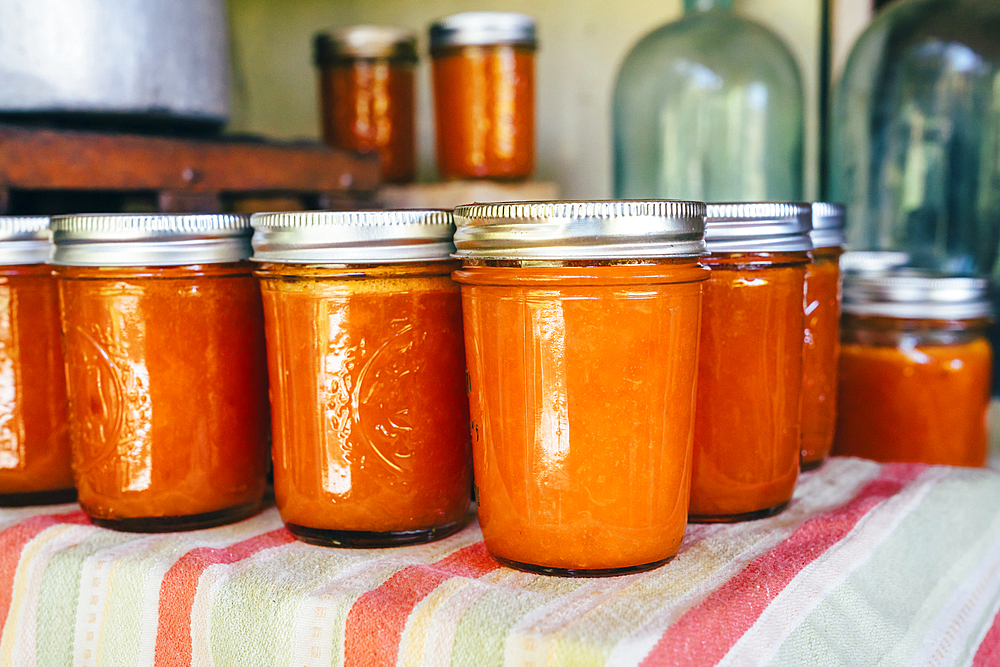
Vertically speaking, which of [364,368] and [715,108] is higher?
[715,108]

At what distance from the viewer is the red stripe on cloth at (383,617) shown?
0.45 m

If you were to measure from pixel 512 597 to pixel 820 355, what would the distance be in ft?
1.19

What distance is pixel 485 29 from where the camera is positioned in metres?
1.07

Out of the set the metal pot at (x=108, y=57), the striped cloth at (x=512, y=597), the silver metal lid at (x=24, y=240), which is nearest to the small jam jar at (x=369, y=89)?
the metal pot at (x=108, y=57)

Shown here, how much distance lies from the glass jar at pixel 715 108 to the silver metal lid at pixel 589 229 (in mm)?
628

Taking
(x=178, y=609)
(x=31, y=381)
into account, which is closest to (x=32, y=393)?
(x=31, y=381)

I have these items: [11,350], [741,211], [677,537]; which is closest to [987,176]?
[741,211]

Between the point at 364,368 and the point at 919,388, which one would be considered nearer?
the point at 364,368

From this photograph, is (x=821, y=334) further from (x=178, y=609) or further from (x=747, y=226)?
(x=178, y=609)

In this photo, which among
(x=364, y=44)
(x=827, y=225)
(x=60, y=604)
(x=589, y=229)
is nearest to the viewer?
→ (x=589, y=229)

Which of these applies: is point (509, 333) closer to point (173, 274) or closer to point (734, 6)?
point (173, 274)

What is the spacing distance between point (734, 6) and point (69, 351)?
2.86ft

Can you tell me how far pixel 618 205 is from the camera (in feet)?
1.48

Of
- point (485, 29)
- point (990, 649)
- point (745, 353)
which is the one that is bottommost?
point (990, 649)
